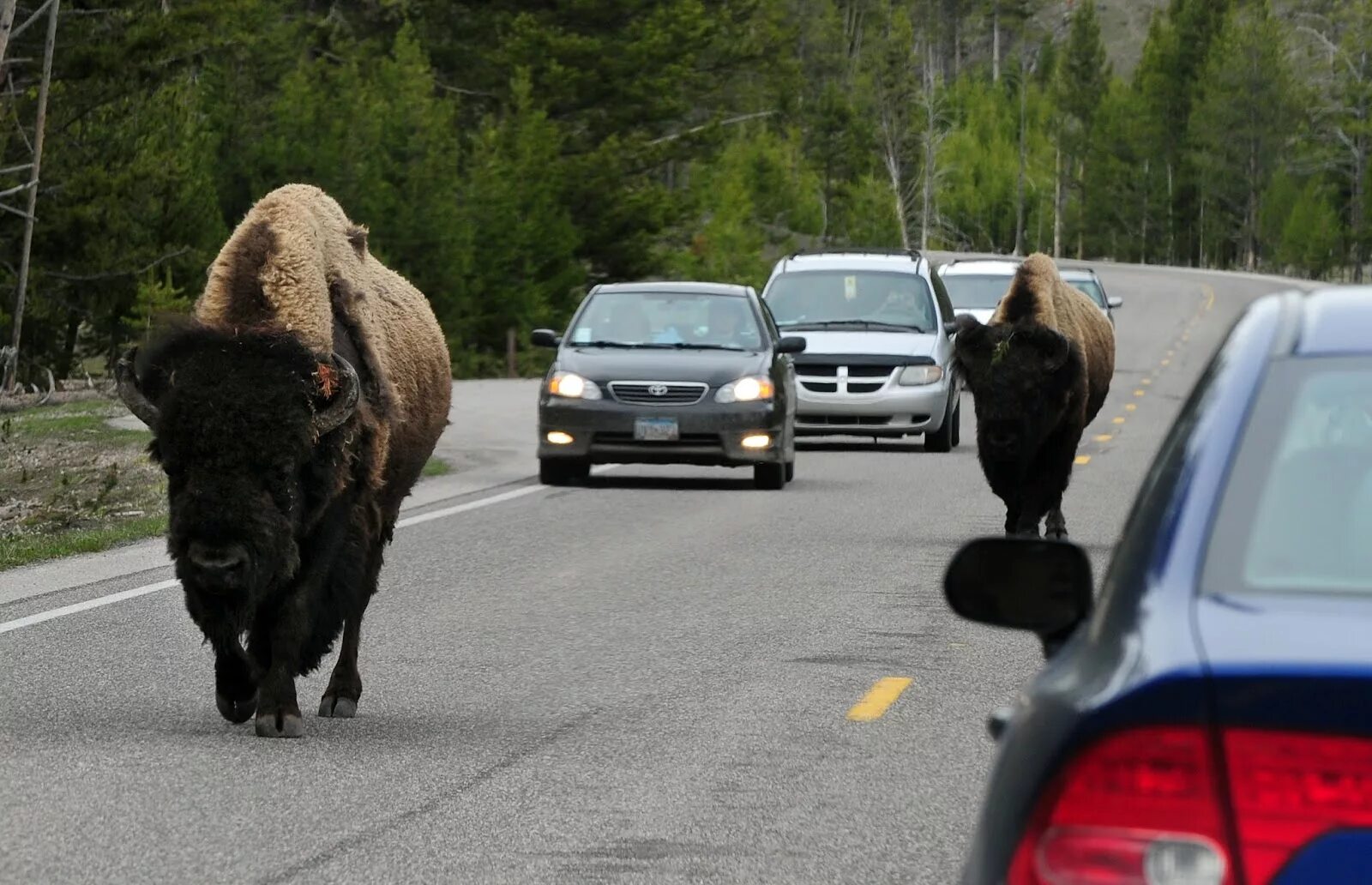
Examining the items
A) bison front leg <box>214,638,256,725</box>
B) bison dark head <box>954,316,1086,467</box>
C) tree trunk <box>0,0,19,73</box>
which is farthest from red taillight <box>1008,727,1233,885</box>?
tree trunk <box>0,0,19,73</box>

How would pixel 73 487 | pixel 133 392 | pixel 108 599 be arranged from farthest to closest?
pixel 73 487
pixel 108 599
pixel 133 392

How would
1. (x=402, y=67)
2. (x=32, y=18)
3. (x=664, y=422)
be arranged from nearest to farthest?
(x=664, y=422) → (x=32, y=18) → (x=402, y=67)

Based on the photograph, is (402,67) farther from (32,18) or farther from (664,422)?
(664,422)

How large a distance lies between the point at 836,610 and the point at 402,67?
3268 centimetres

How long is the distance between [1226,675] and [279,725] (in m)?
6.61

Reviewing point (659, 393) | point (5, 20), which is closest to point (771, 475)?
point (659, 393)

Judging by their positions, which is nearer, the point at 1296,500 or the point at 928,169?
the point at 1296,500

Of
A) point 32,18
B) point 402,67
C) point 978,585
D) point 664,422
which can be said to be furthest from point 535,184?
point 978,585

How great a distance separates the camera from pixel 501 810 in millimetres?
7586

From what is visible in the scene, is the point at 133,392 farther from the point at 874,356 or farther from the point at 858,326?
the point at 858,326

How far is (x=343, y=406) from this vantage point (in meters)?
8.96

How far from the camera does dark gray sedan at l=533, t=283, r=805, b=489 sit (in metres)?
20.1

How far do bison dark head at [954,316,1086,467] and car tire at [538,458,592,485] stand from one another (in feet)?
18.0

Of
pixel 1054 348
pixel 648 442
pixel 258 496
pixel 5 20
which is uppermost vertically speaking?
pixel 5 20
